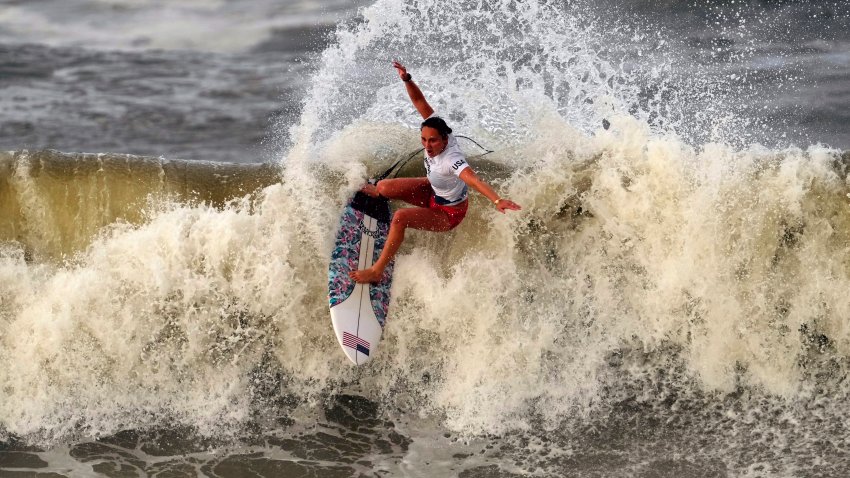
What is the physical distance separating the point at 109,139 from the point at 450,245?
19.9 ft

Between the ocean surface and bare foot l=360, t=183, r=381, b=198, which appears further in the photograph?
bare foot l=360, t=183, r=381, b=198

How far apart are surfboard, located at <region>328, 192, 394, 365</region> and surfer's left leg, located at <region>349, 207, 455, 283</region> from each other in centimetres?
10

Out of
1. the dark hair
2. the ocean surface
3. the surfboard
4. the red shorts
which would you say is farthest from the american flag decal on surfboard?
the dark hair

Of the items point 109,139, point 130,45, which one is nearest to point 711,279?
point 109,139

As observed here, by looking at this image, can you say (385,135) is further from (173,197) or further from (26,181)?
(26,181)

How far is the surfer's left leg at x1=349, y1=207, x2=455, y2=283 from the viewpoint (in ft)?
20.0

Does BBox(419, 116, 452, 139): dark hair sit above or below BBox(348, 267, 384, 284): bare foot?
above

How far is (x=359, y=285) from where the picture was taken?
630 cm

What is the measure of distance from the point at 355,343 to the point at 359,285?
1.39 ft

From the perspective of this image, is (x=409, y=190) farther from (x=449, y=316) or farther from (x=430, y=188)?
(x=449, y=316)

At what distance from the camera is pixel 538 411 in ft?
20.0

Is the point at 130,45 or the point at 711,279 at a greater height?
the point at 130,45

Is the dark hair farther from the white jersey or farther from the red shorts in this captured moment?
the red shorts

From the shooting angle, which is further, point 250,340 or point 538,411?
point 250,340
